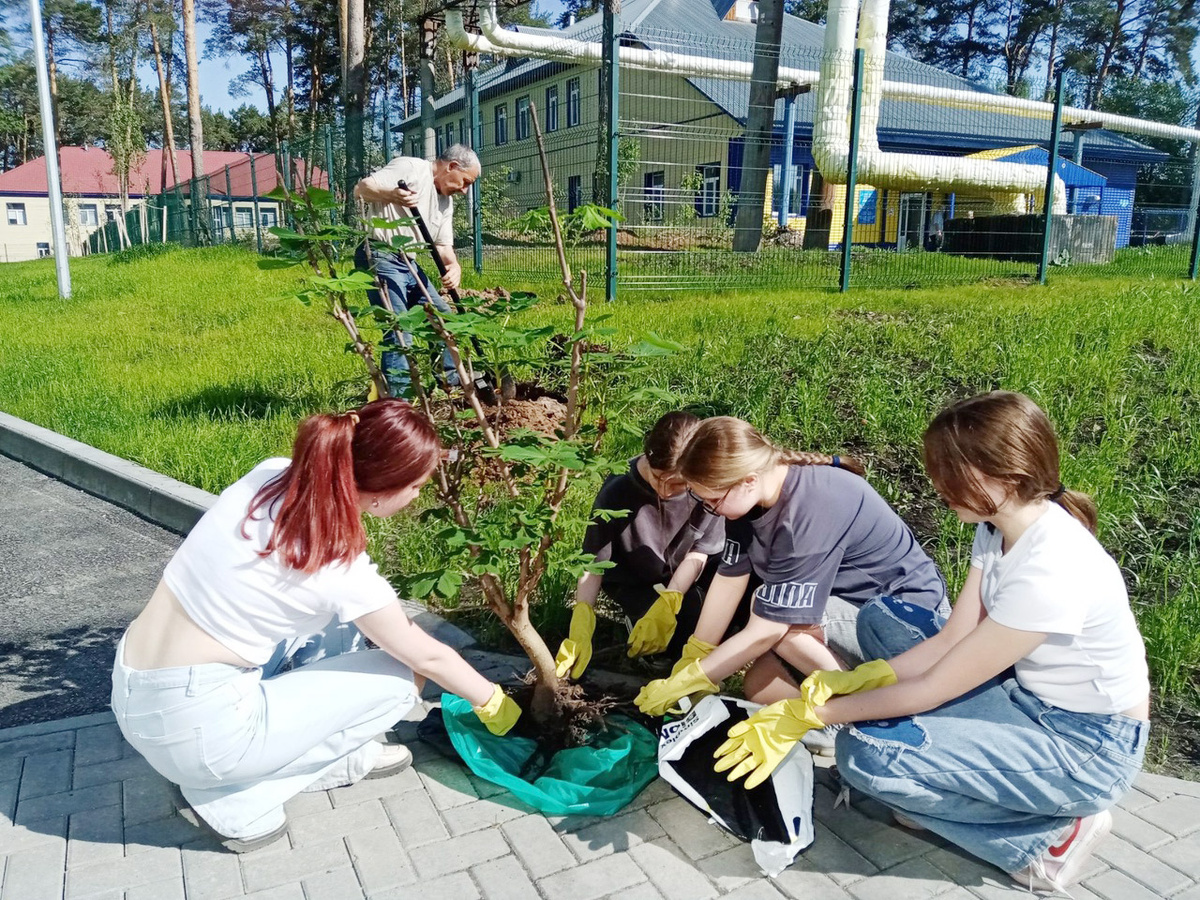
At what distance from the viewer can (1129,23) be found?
41.8 m

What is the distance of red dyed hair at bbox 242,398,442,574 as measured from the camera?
6.24ft

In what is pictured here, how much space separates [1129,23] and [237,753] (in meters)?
51.0

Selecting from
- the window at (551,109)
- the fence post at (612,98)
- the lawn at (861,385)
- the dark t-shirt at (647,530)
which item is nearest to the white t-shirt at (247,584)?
the lawn at (861,385)

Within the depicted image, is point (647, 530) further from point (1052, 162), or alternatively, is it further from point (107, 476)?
point (1052, 162)

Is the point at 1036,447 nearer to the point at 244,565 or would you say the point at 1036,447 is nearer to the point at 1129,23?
the point at 244,565

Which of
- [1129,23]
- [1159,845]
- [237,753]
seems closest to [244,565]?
[237,753]

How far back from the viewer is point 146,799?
2.29 m

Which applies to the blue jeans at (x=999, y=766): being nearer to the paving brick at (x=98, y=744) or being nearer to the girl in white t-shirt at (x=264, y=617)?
the girl in white t-shirt at (x=264, y=617)

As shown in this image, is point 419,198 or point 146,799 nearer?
point 146,799

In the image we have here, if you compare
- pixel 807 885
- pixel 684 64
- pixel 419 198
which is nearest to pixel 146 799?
pixel 807 885

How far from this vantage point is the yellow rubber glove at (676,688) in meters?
2.41

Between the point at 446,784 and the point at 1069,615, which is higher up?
the point at 1069,615

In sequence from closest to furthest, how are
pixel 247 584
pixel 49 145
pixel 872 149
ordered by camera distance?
pixel 247 584
pixel 49 145
pixel 872 149

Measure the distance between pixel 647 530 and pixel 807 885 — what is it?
1.17m
